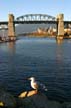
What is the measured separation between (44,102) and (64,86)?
13.4 meters

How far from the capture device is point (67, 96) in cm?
3034

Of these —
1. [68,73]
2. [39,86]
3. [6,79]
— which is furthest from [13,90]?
[68,73]

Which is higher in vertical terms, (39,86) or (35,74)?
(39,86)

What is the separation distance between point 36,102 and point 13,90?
1134 cm

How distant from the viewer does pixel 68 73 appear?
45.9 meters

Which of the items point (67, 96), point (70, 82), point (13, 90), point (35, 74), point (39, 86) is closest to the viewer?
point (39, 86)

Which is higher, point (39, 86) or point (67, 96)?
point (39, 86)

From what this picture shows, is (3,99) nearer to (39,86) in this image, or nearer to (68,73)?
(39,86)

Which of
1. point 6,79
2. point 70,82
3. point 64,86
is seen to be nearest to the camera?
point 64,86

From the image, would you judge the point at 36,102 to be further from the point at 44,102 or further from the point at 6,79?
the point at 6,79

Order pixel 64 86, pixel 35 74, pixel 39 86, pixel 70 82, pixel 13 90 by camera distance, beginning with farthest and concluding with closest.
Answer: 1. pixel 35 74
2. pixel 70 82
3. pixel 64 86
4. pixel 13 90
5. pixel 39 86

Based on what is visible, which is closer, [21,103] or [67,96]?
[21,103]

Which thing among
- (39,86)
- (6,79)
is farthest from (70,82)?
(39,86)

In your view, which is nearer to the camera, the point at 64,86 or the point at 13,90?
the point at 13,90
